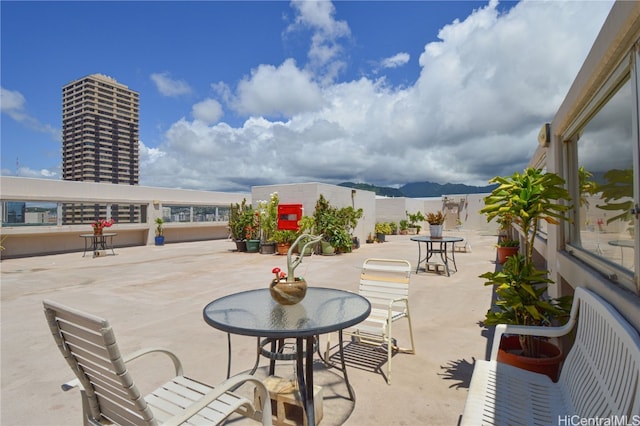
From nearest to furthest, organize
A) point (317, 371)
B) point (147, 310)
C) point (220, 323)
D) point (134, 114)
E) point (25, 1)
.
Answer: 1. point (220, 323)
2. point (317, 371)
3. point (147, 310)
4. point (25, 1)
5. point (134, 114)

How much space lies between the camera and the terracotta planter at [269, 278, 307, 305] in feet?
6.99

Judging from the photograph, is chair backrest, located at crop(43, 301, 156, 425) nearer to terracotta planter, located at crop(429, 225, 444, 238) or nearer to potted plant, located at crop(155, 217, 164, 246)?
terracotta planter, located at crop(429, 225, 444, 238)

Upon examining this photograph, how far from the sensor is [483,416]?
56.0 inches

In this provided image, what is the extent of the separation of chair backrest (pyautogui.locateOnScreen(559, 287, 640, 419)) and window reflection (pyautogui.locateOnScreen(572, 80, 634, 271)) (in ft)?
1.34

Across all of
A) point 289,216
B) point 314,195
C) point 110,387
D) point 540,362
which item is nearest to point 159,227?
point 289,216

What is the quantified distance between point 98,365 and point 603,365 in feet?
7.08

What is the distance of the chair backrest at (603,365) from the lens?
110 centimetres

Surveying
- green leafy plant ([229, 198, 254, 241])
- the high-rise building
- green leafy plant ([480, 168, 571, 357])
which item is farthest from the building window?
the high-rise building

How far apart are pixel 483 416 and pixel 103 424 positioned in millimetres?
1741

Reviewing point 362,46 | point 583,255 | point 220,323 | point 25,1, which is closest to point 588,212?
point 583,255

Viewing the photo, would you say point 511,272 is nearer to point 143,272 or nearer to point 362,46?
point 362,46

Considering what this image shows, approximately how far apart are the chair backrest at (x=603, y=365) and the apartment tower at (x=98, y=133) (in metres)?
59.5

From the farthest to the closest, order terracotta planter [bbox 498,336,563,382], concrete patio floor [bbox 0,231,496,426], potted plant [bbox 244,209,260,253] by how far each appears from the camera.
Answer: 1. potted plant [bbox 244,209,260,253]
2. concrete patio floor [bbox 0,231,496,426]
3. terracotta planter [bbox 498,336,563,382]

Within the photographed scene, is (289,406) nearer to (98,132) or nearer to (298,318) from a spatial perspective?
(298,318)
